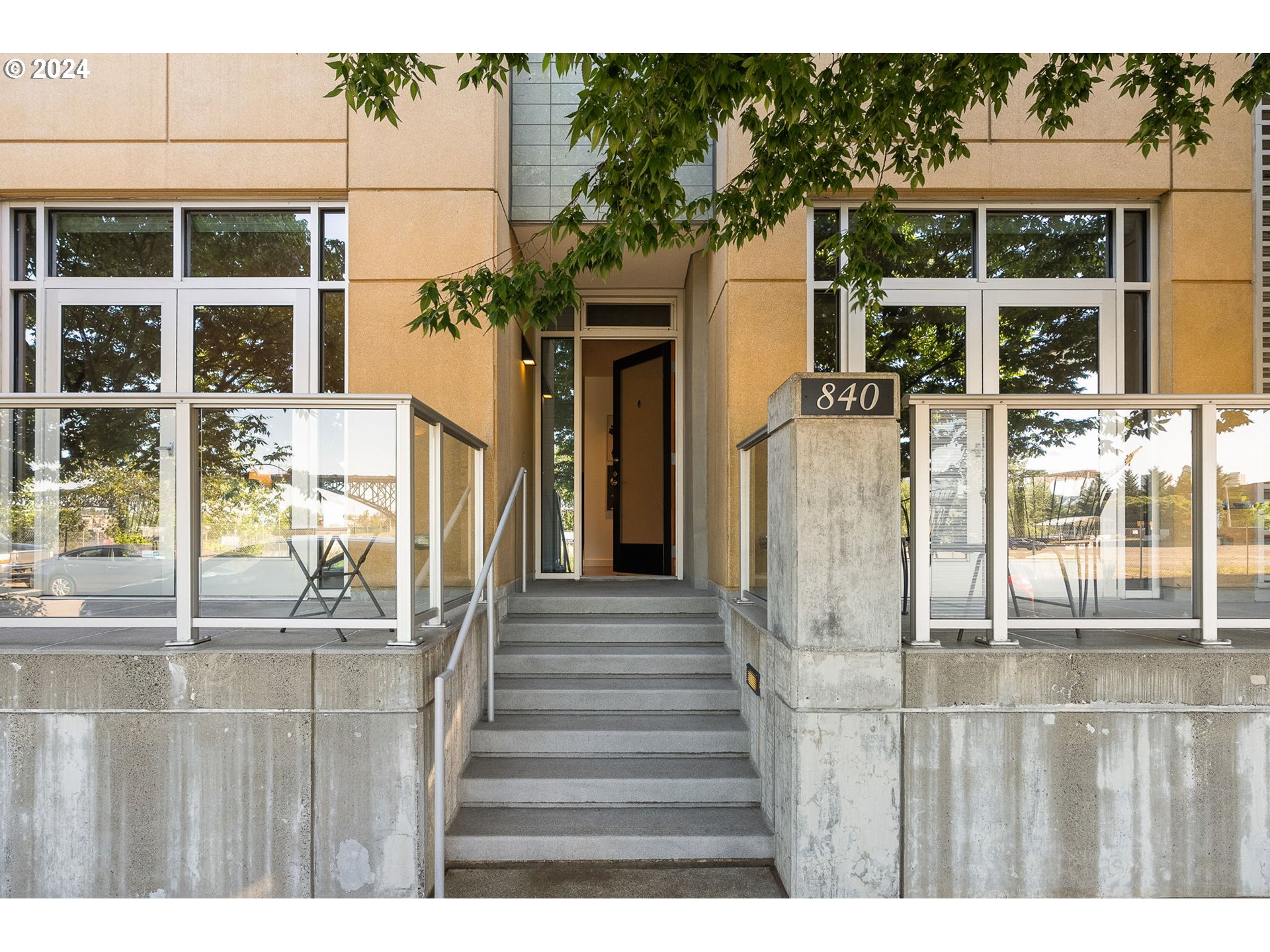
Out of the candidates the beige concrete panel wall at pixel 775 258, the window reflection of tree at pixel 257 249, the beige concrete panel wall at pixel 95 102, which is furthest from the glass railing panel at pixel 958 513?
the beige concrete panel wall at pixel 95 102

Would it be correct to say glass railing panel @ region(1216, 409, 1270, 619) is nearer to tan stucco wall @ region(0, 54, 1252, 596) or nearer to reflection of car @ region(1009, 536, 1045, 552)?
reflection of car @ region(1009, 536, 1045, 552)

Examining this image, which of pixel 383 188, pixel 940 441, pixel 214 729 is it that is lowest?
pixel 214 729

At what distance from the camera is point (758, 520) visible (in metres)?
4.45

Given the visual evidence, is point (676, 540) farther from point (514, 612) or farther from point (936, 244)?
point (936, 244)

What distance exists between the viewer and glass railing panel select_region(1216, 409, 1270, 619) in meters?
3.33

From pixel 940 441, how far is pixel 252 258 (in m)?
5.13

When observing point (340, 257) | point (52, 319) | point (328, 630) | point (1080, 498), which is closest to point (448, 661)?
point (328, 630)

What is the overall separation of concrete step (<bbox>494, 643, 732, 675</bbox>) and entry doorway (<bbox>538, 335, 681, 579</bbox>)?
243 centimetres

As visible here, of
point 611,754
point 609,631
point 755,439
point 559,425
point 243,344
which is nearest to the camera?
point 611,754

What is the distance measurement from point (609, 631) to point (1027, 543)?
2579 mm

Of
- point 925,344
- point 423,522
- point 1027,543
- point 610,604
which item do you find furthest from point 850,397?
point 925,344

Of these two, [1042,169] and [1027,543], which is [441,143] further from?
[1027,543]

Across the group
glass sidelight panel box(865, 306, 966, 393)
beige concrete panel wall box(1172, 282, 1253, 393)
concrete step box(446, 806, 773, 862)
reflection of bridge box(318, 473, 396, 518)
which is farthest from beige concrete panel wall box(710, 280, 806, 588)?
beige concrete panel wall box(1172, 282, 1253, 393)

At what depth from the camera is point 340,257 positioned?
5574 mm
